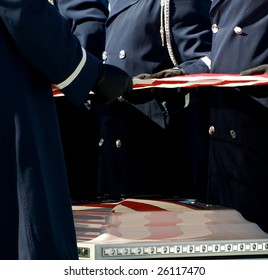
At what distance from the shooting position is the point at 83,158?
5.24 metres

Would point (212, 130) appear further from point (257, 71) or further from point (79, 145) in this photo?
point (79, 145)

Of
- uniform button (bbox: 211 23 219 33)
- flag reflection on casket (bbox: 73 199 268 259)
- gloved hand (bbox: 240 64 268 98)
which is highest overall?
uniform button (bbox: 211 23 219 33)

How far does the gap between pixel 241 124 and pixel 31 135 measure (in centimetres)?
128

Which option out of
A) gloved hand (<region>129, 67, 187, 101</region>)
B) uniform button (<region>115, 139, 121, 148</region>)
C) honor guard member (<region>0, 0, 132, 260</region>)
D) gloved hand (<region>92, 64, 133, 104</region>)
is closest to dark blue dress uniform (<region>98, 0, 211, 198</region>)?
uniform button (<region>115, 139, 121, 148</region>)

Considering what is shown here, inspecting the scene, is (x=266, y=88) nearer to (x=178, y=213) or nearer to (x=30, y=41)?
(x=178, y=213)

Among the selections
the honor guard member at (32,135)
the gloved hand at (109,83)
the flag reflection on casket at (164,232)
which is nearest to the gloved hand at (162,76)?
the flag reflection on casket at (164,232)

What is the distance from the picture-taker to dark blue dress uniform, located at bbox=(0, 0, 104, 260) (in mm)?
3262

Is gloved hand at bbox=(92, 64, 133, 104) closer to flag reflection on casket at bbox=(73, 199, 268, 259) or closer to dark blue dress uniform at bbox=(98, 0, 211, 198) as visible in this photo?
flag reflection on casket at bbox=(73, 199, 268, 259)

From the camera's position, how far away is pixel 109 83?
3.54m

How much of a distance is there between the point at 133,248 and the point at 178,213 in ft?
1.07

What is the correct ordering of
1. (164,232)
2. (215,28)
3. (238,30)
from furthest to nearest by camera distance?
1. (215,28)
2. (238,30)
3. (164,232)

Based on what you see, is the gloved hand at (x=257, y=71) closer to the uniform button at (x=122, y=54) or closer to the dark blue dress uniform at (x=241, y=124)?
the dark blue dress uniform at (x=241, y=124)

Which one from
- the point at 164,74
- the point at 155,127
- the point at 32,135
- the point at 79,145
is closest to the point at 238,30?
the point at 164,74

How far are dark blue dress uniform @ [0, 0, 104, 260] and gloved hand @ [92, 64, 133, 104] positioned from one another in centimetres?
17
